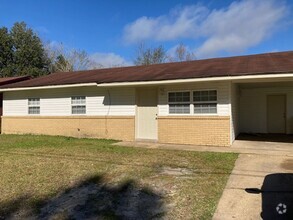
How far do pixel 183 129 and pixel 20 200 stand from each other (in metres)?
7.36

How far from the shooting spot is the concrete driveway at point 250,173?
209 inches

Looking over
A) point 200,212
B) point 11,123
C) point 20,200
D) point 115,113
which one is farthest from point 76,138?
point 200,212

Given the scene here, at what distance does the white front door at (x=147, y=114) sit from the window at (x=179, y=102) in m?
0.85

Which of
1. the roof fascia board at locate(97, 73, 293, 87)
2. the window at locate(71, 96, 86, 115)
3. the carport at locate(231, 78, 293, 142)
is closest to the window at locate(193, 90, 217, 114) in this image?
the roof fascia board at locate(97, 73, 293, 87)

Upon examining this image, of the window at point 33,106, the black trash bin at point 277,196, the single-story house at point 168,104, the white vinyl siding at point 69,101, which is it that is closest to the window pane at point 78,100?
the single-story house at point 168,104

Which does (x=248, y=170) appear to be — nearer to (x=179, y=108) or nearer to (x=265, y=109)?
(x=179, y=108)

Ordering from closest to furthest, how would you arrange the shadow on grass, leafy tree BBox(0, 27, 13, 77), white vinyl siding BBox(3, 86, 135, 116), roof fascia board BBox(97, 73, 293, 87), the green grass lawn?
the shadow on grass < the green grass lawn < roof fascia board BBox(97, 73, 293, 87) < white vinyl siding BBox(3, 86, 135, 116) < leafy tree BBox(0, 27, 13, 77)

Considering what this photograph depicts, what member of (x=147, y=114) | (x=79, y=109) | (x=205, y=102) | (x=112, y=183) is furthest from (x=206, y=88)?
(x=79, y=109)

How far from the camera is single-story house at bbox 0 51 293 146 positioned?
37.7ft

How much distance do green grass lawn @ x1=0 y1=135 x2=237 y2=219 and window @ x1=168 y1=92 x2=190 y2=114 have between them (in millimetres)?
2335

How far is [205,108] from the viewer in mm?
11875

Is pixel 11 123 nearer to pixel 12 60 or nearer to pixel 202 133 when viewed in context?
pixel 202 133

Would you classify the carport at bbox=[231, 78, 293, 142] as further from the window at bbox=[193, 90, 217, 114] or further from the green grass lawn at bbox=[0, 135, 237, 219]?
the green grass lawn at bbox=[0, 135, 237, 219]

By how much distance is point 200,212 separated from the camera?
531cm
